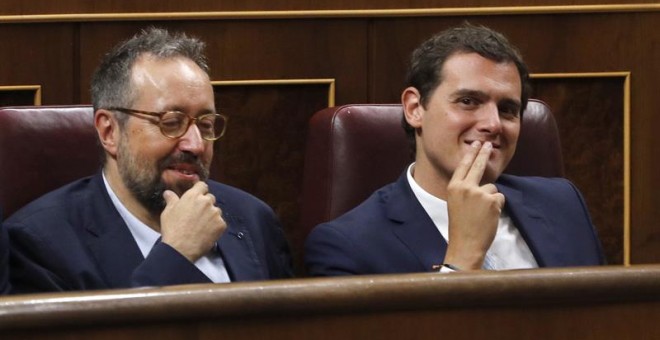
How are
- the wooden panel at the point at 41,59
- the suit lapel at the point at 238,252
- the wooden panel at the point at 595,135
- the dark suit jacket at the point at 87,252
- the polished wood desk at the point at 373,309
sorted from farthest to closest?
the wooden panel at the point at 595,135
the wooden panel at the point at 41,59
the suit lapel at the point at 238,252
the dark suit jacket at the point at 87,252
the polished wood desk at the point at 373,309

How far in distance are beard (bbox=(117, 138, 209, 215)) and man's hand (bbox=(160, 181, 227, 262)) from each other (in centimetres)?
2

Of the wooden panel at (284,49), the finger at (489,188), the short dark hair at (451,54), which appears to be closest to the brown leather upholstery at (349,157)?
the short dark hair at (451,54)

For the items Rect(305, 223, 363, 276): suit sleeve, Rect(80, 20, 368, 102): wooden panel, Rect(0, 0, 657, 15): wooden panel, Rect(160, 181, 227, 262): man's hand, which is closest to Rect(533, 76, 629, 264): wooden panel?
Rect(0, 0, 657, 15): wooden panel

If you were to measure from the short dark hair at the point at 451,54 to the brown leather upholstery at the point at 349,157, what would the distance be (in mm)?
23

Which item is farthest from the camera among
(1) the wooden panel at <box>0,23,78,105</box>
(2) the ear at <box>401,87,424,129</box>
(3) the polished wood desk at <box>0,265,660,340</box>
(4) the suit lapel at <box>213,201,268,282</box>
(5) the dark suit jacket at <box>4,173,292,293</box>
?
(1) the wooden panel at <box>0,23,78,105</box>

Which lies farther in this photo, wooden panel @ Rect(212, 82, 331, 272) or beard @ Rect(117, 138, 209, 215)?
wooden panel @ Rect(212, 82, 331, 272)

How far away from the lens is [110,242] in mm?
1113

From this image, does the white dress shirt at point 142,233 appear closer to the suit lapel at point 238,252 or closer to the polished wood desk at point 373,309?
the suit lapel at point 238,252

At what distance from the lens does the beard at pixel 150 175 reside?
1.13 m

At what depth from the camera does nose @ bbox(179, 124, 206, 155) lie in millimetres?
1136

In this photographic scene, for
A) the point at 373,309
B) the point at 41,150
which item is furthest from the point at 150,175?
the point at 373,309

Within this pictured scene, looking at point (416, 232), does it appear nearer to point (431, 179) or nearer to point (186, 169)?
point (431, 179)

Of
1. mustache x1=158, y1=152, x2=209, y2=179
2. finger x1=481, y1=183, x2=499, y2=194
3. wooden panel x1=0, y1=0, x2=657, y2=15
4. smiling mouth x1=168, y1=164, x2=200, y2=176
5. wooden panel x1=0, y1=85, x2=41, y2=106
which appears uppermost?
wooden panel x1=0, y1=0, x2=657, y2=15

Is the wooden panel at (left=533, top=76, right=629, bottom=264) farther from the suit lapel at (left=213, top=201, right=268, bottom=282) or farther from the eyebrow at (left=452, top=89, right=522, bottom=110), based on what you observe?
the suit lapel at (left=213, top=201, right=268, bottom=282)
